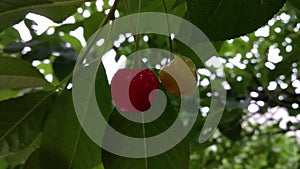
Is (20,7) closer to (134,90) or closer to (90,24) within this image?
(134,90)

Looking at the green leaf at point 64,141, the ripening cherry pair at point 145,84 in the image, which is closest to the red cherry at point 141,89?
the ripening cherry pair at point 145,84

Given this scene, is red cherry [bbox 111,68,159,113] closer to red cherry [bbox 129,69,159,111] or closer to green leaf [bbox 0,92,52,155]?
red cherry [bbox 129,69,159,111]

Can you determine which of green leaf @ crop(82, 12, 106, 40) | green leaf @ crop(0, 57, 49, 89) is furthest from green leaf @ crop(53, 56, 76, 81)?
green leaf @ crop(0, 57, 49, 89)

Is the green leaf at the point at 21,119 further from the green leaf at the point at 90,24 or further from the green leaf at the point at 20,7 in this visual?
the green leaf at the point at 90,24

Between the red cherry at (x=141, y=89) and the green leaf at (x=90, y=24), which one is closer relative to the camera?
the red cherry at (x=141, y=89)

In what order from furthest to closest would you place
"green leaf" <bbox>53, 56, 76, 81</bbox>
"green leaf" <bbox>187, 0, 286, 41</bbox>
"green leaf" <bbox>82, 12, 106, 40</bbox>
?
"green leaf" <bbox>53, 56, 76, 81</bbox> < "green leaf" <bbox>82, 12, 106, 40</bbox> < "green leaf" <bbox>187, 0, 286, 41</bbox>
